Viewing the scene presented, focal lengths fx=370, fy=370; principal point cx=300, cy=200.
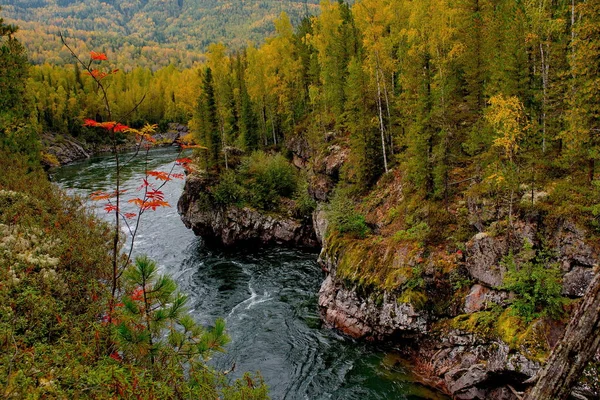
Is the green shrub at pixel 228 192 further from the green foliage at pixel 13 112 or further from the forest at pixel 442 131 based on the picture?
the green foliage at pixel 13 112

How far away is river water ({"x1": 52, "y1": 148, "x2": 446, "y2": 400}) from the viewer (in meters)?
15.0

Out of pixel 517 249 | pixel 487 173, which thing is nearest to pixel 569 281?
pixel 517 249

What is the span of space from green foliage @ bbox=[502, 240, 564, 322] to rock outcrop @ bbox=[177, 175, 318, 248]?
17982 mm

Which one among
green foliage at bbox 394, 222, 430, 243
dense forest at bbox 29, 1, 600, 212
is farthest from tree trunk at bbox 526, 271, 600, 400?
green foliage at bbox 394, 222, 430, 243

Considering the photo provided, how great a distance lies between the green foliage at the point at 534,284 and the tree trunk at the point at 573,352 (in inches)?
372

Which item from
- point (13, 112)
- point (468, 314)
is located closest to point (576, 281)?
point (468, 314)

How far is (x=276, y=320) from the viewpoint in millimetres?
20031

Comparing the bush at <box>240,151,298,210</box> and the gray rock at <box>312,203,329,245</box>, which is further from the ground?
the bush at <box>240,151,298,210</box>

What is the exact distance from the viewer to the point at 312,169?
34.4 meters

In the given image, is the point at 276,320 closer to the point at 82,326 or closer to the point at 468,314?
the point at 468,314

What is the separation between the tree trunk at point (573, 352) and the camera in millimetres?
4266

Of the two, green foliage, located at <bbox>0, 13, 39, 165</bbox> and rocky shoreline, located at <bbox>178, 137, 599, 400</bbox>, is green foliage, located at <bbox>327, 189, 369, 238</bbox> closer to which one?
rocky shoreline, located at <bbox>178, 137, 599, 400</bbox>

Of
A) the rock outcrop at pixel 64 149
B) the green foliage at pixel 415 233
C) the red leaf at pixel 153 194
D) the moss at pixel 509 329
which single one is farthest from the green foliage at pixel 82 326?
the rock outcrop at pixel 64 149

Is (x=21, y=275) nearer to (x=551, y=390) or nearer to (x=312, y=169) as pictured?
(x=551, y=390)
